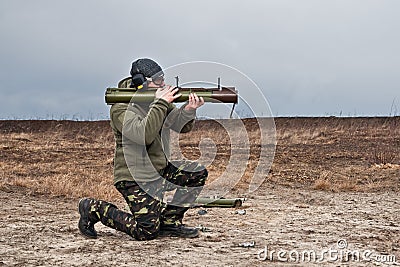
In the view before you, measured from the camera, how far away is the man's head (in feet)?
15.1

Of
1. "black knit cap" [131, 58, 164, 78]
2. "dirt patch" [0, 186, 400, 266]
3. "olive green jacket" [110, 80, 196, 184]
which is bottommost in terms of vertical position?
"dirt patch" [0, 186, 400, 266]

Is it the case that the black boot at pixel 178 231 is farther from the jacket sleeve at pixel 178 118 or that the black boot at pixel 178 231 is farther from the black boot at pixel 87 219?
the jacket sleeve at pixel 178 118

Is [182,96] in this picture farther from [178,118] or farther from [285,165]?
[285,165]

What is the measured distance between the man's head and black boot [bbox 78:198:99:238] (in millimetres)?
1024

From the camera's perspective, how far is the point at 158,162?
4684 millimetres

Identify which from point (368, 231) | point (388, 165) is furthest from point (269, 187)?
point (368, 231)

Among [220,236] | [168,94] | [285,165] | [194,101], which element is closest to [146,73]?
[168,94]

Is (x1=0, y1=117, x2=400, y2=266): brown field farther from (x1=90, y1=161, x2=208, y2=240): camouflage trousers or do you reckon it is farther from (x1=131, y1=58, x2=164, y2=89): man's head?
(x1=131, y1=58, x2=164, y2=89): man's head

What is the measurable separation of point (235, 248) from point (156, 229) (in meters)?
0.65

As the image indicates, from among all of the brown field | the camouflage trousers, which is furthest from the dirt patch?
the camouflage trousers

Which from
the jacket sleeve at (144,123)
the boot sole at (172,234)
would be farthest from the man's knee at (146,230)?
the jacket sleeve at (144,123)

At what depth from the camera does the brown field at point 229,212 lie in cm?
434

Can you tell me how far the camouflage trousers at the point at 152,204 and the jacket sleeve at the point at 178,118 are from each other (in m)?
0.30

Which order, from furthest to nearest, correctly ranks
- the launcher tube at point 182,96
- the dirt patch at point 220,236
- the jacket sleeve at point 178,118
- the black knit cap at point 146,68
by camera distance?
1. the jacket sleeve at point 178,118
2. the black knit cap at point 146,68
3. the launcher tube at point 182,96
4. the dirt patch at point 220,236
